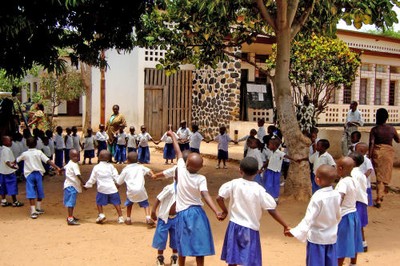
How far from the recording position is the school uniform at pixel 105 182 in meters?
6.62

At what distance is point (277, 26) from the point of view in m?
8.31

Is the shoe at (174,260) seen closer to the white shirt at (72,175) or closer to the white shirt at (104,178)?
the white shirt at (104,178)

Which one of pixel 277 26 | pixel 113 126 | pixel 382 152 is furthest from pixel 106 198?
pixel 113 126

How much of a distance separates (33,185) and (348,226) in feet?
15.4

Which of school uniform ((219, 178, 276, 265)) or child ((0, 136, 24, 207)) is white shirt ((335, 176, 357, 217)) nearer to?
school uniform ((219, 178, 276, 265))

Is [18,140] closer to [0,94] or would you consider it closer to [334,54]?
[0,94]

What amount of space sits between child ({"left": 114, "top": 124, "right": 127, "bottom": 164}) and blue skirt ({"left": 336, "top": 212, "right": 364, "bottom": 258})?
8296 millimetres

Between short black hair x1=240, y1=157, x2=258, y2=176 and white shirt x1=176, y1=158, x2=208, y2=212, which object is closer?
short black hair x1=240, y1=157, x2=258, y2=176

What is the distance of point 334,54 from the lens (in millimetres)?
14094

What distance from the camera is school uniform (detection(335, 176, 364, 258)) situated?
4.56m

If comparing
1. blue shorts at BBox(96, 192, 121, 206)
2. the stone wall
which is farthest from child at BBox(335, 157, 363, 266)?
the stone wall

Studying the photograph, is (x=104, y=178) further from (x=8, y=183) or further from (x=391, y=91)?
(x=391, y=91)

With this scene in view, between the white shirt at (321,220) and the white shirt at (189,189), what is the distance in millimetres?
995

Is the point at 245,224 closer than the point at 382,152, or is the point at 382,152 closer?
the point at 245,224
